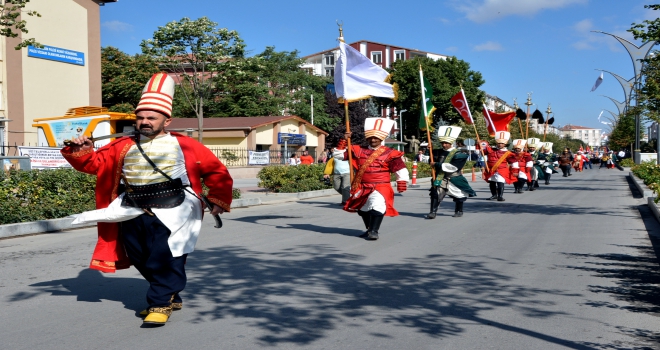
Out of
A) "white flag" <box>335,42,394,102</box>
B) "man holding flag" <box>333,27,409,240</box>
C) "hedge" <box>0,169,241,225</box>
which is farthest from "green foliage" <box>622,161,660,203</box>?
"hedge" <box>0,169,241,225</box>

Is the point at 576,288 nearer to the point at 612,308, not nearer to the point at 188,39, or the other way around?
the point at 612,308

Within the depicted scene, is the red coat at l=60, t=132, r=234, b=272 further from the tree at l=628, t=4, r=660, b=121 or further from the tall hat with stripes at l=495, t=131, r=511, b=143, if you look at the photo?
the tall hat with stripes at l=495, t=131, r=511, b=143

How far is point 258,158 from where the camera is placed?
35.4m

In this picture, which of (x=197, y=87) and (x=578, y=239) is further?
(x=197, y=87)

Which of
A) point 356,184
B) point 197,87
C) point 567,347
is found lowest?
point 567,347

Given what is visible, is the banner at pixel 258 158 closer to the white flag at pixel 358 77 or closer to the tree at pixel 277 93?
the tree at pixel 277 93

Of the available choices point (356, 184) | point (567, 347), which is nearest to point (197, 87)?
point (356, 184)

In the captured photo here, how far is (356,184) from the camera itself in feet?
33.5

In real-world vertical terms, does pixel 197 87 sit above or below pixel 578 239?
above

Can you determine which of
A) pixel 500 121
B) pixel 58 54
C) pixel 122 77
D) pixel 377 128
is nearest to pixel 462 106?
pixel 500 121

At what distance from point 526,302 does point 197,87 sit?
35.2 meters

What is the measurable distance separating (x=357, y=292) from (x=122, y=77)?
44.7 metres

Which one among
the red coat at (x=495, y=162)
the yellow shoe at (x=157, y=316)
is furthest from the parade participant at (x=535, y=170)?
the yellow shoe at (x=157, y=316)

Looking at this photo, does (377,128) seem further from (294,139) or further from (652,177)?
(294,139)
